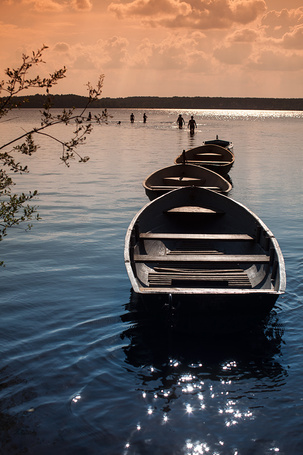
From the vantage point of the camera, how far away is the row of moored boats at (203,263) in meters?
7.70

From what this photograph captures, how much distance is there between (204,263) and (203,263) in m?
0.02

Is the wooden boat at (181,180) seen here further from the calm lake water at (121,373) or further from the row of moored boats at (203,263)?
the calm lake water at (121,373)

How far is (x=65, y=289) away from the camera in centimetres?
1145

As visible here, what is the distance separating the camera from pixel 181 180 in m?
19.0

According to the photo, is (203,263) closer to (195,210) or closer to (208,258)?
(208,258)

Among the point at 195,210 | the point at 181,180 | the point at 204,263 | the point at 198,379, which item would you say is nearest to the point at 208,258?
the point at 204,263

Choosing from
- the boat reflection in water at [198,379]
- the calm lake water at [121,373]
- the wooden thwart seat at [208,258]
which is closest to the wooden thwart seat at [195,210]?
the calm lake water at [121,373]

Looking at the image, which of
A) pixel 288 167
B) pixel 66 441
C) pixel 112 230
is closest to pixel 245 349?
pixel 66 441

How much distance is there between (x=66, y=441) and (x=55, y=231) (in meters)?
11.2

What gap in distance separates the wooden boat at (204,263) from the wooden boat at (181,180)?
3665mm

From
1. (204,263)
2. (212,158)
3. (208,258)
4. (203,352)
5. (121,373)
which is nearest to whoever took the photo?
(121,373)

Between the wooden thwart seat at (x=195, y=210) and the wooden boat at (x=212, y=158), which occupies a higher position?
the wooden thwart seat at (x=195, y=210)

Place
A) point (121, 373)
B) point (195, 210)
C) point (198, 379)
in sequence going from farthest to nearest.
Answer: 1. point (195, 210)
2. point (121, 373)
3. point (198, 379)

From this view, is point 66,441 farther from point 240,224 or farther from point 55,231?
point 55,231
